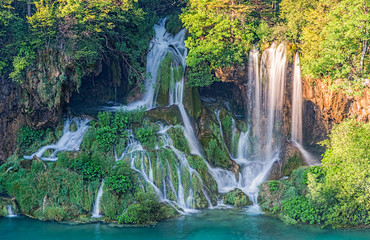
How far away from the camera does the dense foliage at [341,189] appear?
54.2 ft

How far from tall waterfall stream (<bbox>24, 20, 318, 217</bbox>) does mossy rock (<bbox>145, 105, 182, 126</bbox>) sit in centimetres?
48

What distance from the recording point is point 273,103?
2244 cm

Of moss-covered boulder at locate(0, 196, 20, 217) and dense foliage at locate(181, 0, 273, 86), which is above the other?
dense foliage at locate(181, 0, 273, 86)

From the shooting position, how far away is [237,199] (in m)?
19.3

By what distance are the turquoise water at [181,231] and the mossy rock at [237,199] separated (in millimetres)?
1719

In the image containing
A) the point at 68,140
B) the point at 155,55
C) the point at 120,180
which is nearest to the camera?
the point at 120,180

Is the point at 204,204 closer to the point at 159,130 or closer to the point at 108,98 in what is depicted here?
the point at 159,130

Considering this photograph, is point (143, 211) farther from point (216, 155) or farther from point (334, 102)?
point (334, 102)

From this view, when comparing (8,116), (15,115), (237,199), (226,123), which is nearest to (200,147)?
(226,123)

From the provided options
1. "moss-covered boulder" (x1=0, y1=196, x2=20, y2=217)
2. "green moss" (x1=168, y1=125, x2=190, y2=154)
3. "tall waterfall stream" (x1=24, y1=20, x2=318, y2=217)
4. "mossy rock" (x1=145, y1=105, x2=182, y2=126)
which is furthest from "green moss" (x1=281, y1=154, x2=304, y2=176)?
"moss-covered boulder" (x1=0, y1=196, x2=20, y2=217)

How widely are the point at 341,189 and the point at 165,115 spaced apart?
9.39 meters

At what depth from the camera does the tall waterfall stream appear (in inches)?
749

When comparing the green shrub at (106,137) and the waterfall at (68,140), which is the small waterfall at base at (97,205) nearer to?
the green shrub at (106,137)

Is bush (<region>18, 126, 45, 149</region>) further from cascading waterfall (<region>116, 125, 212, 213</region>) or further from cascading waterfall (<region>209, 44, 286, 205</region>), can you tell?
cascading waterfall (<region>209, 44, 286, 205</region>)
